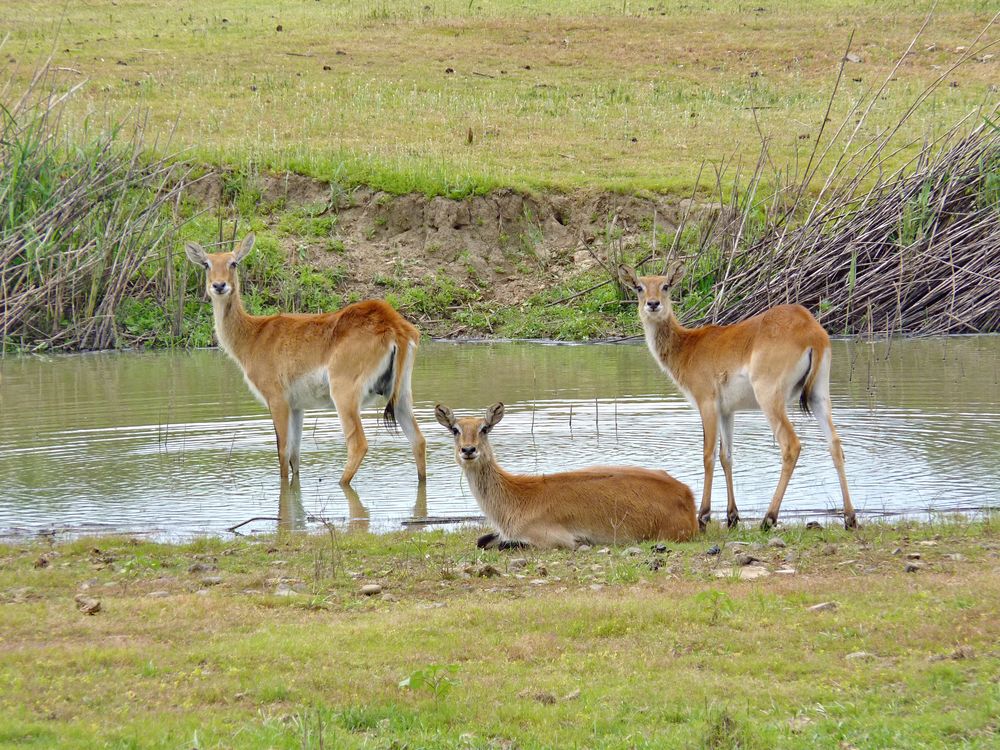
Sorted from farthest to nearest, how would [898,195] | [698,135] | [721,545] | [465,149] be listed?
[698,135] → [465,149] → [898,195] → [721,545]

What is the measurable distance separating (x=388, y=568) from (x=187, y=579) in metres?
1.07

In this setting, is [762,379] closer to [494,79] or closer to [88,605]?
[88,605]

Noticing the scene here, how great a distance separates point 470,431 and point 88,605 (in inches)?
109

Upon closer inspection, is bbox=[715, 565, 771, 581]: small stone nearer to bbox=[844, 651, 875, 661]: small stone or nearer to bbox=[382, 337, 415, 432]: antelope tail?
bbox=[844, 651, 875, 661]: small stone

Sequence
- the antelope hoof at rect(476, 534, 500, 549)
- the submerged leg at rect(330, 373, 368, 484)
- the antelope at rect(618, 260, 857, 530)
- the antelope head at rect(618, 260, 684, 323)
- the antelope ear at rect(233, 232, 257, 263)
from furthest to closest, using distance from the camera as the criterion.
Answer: the antelope ear at rect(233, 232, 257, 263), the submerged leg at rect(330, 373, 368, 484), the antelope head at rect(618, 260, 684, 323), the antelope at rect(618, 260, 857, 530), the antelope hoof at rect(476, 534, 500, 549)

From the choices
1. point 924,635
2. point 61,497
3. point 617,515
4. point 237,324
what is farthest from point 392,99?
point 924,635

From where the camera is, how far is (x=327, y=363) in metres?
11.1

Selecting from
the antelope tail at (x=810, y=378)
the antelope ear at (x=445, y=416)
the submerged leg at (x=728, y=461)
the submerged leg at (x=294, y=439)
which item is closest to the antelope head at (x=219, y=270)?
the submerged leg at (x=294, y=439)

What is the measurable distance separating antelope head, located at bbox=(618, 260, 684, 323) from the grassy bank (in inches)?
105

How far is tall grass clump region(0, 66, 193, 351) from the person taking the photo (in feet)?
53.9

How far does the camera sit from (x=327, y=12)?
3591 centimetres

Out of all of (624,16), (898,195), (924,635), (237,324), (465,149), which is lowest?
(924,635)

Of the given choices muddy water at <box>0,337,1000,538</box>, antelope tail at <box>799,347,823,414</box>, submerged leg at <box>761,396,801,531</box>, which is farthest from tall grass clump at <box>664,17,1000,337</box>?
submerged leg at <box>761,396,801,531</box>

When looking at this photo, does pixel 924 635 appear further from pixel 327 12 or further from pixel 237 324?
pixel 327 12
